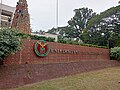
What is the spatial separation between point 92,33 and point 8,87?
2082 centimetres

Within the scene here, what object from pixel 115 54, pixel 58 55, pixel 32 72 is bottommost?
pixel 32 72

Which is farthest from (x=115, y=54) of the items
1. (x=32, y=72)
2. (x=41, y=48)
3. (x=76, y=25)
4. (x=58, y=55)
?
(x=76, y=25)

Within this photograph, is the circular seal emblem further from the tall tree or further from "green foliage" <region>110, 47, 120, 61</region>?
the tall tree

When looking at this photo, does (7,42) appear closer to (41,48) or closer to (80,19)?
(41,48)

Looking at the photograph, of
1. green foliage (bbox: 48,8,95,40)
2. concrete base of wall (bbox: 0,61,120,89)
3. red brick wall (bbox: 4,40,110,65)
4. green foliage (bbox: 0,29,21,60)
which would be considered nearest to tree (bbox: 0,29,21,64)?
green foliage (bbox: 0,29,21,60)

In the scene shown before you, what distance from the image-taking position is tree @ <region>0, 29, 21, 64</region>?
635 cm

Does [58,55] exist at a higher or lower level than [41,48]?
lower

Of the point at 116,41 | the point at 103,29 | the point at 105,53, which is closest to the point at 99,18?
the point at 103,29

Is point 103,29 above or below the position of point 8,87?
above

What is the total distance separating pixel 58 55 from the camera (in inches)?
431

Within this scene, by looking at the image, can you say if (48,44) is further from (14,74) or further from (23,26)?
(14,74)

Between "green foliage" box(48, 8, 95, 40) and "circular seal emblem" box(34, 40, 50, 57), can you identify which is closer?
"circular seal emblem" box(34, 40, 50, 57)

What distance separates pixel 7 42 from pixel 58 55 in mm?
4982

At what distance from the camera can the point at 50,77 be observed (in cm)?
923
